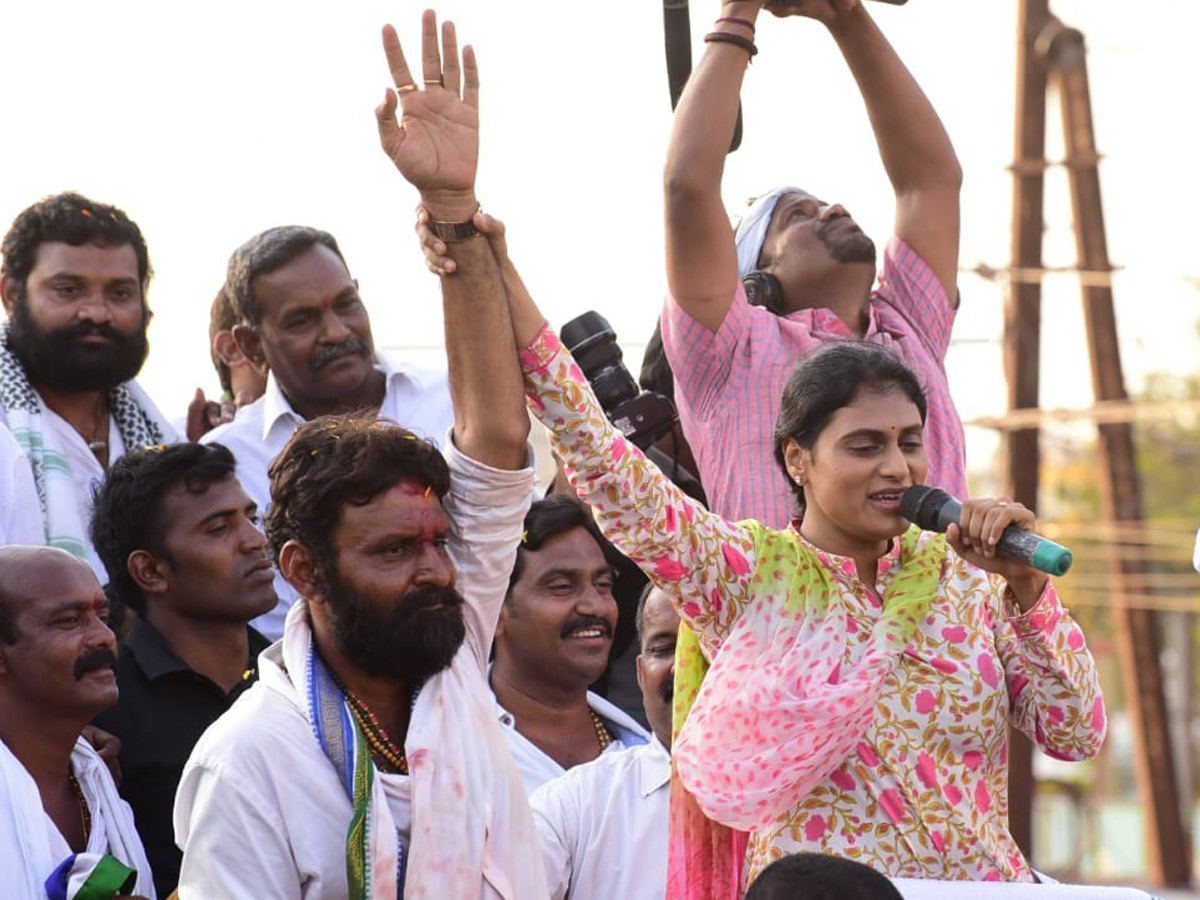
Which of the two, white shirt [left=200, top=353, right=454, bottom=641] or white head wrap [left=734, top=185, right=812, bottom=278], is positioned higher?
white head wrap [left=734, top=185, right=812, bottom=278]

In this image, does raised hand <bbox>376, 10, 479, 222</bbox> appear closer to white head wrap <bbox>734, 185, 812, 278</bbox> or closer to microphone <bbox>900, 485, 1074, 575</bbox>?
microphone <bbox>900, 485, 1074, 575</bbox>

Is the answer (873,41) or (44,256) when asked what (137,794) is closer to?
(44,256)

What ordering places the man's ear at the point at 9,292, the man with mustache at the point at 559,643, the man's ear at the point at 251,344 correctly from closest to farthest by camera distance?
the man with mustache at the point at 559,643
the man's ear at the point at 9,292
the man's ear at the point at 251,344

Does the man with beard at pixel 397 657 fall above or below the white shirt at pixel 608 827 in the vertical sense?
above

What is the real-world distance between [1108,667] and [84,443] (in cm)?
3773

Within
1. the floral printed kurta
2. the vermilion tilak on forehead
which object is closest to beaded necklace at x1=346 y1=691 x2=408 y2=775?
the vermilion tilak on forehead

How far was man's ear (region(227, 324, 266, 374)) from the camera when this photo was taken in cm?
640

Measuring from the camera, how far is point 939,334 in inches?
209

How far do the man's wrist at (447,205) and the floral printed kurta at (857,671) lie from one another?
27cm

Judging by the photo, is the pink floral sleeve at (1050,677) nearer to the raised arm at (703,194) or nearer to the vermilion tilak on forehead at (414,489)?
the raised arm at (703,194)

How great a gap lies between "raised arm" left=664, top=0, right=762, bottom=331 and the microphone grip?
43.4 inches

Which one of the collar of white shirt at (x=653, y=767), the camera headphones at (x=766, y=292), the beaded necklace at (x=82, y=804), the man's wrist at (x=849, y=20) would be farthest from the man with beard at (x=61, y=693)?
the man's wrist at (x=849, y=20)

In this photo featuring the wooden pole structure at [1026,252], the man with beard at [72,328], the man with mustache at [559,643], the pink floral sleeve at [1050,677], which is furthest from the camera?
the wooden pole structure at [1026,252]

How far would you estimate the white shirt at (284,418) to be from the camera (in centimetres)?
612
